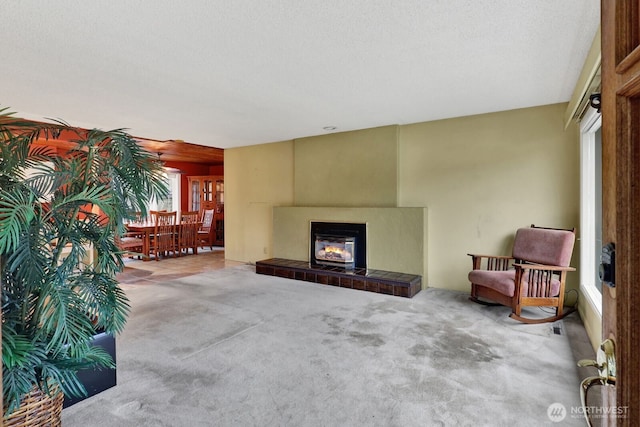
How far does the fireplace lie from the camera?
506 centimetres

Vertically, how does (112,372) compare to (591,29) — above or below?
below

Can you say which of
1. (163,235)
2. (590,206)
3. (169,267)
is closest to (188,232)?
(163,235)

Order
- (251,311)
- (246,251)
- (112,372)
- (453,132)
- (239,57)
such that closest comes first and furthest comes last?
(112,372)
(239,57)
(251,311)
(453,132)
(246,251)

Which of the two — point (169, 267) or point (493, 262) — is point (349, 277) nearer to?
point (493, 262)

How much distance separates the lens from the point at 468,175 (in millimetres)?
4371

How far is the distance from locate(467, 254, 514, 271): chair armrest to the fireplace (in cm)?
158

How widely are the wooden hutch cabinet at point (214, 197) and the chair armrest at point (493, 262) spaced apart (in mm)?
7026

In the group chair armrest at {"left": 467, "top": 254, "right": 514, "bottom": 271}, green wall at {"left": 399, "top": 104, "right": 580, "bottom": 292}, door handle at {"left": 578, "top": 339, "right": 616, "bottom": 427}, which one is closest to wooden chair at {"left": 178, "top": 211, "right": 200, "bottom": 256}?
green wall at {"left": 399, "top": 104, "right": 580, "bottom": 292}

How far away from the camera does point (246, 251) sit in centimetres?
672

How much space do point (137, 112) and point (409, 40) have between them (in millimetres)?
3414

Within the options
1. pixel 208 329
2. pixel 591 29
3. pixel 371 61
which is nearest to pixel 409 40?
pixel 371 61

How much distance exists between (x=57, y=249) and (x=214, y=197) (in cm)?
816

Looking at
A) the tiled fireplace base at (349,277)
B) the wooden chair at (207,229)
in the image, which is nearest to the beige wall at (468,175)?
the tiled fireplace base at (349,277)

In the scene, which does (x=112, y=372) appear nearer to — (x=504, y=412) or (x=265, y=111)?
(x=504, y=412)
